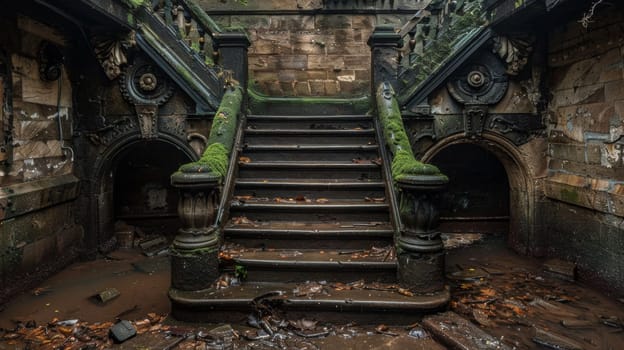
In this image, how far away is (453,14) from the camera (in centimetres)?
650

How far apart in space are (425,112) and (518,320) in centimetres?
357

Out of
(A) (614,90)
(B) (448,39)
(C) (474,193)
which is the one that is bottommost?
(C) (474,193)

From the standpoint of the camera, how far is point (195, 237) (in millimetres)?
4031

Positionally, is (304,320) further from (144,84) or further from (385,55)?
(144,84)

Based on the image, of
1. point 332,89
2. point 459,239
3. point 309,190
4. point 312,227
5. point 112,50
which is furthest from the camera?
point 332,89

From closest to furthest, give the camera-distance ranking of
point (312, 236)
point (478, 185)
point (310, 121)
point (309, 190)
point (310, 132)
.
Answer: point (312, 236) < point (309, 190) < point (310, 132) < point (310, 121) < point (478, 185)

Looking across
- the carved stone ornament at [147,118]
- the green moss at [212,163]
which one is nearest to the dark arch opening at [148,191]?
the carved stone ornament at [147,118]

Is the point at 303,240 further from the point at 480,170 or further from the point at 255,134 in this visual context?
the point at 480,170

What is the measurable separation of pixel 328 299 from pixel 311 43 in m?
6.97

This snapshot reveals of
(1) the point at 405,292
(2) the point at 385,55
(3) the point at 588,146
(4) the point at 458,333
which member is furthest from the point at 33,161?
(3) the point at 588,146

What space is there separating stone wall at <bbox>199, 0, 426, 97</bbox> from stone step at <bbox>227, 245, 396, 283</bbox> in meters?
5.61

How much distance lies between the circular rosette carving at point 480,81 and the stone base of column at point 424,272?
11.5 ft

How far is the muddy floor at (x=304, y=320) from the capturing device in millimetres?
3531

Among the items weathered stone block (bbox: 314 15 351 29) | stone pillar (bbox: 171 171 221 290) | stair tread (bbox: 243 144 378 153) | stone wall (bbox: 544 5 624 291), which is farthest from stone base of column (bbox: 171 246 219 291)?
weathered stone block (bbox: 314 15 351 29)
